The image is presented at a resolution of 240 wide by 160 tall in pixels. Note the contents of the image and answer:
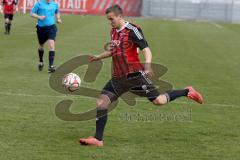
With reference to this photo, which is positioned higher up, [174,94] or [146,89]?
[146,89]

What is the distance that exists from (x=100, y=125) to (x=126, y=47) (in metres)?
1.15

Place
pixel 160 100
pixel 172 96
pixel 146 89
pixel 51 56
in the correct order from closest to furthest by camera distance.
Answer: pixel 146 89 < pixel 160 100 < pixel 172 96 < pixel 51 56

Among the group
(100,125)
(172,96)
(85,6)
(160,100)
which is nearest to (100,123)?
(100,125)

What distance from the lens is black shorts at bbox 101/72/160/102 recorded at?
31.2 ft

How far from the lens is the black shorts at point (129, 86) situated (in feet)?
31.2

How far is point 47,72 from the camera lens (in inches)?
680

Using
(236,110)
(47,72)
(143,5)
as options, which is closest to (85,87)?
(47,72)

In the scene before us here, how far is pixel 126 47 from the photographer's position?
9398 mm

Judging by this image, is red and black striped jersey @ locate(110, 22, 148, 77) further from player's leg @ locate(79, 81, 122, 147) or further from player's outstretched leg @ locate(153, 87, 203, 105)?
player's outstretched leg @ locate(153, 87, 203, 105)

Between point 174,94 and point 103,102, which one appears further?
point 174,94

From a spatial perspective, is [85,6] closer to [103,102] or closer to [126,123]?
[126,123]

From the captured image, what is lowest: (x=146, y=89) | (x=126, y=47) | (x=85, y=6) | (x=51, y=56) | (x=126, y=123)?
(x=85, y=6)

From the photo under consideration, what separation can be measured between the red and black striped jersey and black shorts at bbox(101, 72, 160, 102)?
0.28 ft

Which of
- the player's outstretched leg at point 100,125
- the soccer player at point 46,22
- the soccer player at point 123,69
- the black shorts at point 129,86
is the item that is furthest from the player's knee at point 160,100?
the soccer player at point 46,22
